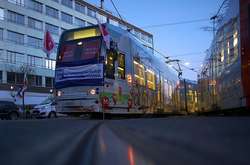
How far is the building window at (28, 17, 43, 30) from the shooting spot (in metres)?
66.0

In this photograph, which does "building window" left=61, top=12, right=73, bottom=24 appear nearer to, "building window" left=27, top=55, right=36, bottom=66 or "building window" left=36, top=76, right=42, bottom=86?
"building window" left=27, top=55, right=36, bottom=66

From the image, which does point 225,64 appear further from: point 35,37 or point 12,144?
point 35,37

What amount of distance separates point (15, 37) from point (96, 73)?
47.4 meters

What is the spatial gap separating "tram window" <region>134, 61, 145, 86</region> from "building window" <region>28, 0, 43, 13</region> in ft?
159

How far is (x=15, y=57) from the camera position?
62000mm

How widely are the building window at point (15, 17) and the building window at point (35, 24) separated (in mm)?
1881

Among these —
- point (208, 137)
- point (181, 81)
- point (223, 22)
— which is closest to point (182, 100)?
point (181, 81)

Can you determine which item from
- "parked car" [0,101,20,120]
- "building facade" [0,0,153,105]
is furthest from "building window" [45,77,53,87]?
"parked car" [0,101,20,120]

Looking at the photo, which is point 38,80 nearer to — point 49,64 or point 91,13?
point 49,64

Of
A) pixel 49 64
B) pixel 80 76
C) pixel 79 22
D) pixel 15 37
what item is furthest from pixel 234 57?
pixel 79 22

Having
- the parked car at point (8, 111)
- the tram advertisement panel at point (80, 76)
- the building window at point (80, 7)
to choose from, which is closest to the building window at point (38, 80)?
the building window at point (80, 7)

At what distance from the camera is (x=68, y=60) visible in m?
18.8

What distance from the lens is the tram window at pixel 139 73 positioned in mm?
20531

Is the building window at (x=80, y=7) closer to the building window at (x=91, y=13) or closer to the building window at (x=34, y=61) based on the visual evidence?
the building window at (x=91, y=13)
